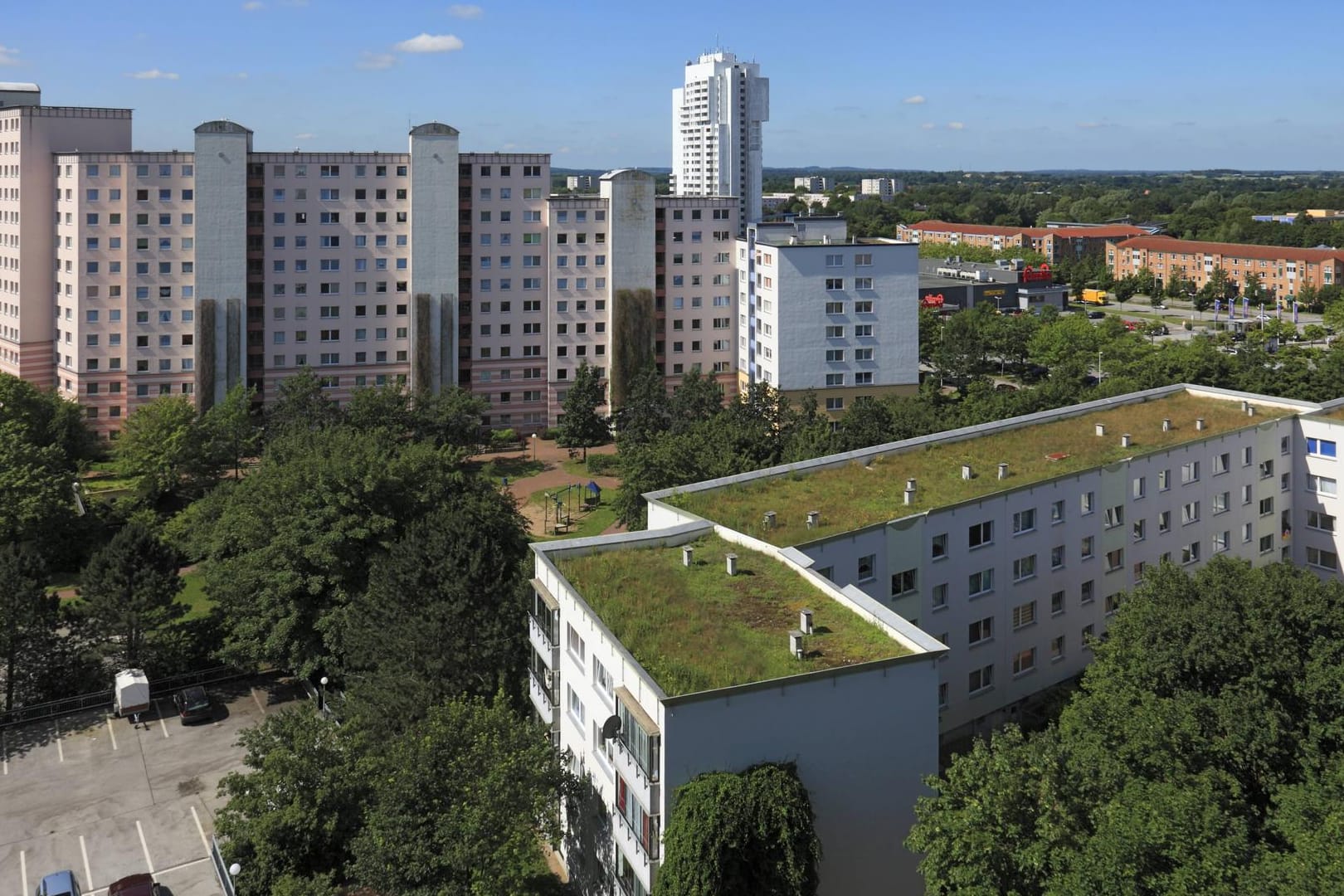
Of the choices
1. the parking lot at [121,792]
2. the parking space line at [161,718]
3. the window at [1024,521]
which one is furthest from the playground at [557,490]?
the window at [1024,521]

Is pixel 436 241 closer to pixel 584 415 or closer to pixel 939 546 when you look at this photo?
pixel 584 415

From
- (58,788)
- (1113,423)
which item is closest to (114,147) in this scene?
(58,788)

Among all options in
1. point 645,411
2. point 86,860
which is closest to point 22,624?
point 86,860

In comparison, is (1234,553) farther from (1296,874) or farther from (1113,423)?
(1296,874)

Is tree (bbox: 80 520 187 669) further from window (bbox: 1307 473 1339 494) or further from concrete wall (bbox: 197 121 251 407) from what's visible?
window (bbox: 1307 473 1339 494)

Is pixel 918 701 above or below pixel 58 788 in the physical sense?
above

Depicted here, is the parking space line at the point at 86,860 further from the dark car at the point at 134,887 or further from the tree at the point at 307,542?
the tree at the point at 307,542

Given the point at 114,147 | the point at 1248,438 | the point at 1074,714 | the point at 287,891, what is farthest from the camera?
the point at 114,147
